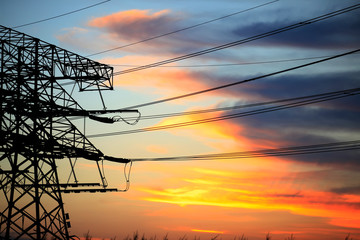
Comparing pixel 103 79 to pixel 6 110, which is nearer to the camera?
pixel 6 110

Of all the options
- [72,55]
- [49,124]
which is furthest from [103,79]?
[49,124]

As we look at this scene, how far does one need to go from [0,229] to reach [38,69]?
35.2 feet

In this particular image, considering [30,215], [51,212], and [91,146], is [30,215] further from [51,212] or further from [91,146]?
[91,146]

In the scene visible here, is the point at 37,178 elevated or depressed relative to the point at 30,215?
elevated

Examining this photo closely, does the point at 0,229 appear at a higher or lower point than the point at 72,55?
lower

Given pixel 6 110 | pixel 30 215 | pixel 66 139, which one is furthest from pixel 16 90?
pixel 30 215

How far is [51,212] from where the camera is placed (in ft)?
115

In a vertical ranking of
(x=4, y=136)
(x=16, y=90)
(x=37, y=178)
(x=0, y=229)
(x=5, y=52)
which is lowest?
(x=0, y=229)

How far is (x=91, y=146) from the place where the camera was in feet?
116

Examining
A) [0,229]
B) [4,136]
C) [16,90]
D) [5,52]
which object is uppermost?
[5,52]

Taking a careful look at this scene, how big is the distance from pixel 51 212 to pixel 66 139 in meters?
4.88

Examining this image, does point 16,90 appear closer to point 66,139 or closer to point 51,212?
point 66,139

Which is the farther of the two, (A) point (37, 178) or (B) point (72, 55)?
(B) point (72, 55)

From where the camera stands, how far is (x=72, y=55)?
3722 centimetres
